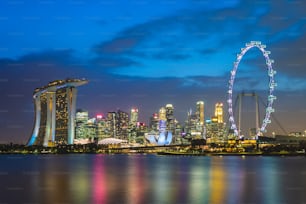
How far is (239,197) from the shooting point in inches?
987

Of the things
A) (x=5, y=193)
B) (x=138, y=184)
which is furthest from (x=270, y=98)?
(x=5, y=193)

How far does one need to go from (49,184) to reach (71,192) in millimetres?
5780

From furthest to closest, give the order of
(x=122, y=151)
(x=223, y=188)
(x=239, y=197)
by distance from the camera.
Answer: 1. (x=122, y=151)
2. (x=223, y=188)
3. (x=239, y=197)

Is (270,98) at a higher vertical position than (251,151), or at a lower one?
higher

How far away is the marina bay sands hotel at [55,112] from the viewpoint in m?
110

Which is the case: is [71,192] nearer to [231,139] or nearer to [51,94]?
[231,139]

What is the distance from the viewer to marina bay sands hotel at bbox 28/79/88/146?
4328 inches

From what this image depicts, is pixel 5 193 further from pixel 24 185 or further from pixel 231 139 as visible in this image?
Answer: pixel 231 139

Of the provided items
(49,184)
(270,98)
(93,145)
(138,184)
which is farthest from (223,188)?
(93,145)

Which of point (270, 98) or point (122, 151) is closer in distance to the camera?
point (270, 98)

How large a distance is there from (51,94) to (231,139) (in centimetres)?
4224

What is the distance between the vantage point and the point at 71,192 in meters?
26.8

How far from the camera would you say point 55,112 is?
393 ft

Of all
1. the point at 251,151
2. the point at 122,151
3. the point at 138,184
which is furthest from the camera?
the point at 122,151
